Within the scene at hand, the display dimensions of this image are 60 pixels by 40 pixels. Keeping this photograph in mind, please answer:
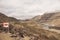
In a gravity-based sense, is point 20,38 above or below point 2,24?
below

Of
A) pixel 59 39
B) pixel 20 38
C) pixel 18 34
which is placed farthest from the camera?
pixel 59 39

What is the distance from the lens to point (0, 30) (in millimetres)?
54406

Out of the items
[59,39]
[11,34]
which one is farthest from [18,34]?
[59,39]

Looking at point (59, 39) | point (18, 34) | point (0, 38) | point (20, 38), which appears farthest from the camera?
point (59, 39)

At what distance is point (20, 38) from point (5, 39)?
16.9 ft

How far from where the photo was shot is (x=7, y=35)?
5209cm

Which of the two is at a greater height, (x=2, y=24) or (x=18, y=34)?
(x=2, y=24)

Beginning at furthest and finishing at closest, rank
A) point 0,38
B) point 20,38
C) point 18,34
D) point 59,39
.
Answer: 1. point 59,39
2. point 18,34
3. point 20,38
4. point 0,38

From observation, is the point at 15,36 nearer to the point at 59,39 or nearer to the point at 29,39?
the point at 29,39

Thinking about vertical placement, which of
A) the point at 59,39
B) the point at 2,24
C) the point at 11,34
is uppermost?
the point at 2,24

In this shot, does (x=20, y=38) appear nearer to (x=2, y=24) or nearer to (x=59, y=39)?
(x=2, y=24)

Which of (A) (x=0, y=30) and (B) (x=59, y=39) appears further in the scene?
(B) (x=59, y=39)

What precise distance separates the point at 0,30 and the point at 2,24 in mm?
2205

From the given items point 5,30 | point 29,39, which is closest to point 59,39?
point 29,39
